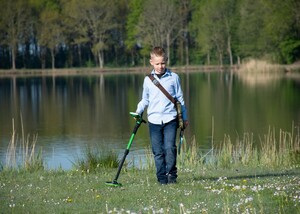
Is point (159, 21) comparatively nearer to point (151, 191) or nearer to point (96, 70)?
point (96, 70)

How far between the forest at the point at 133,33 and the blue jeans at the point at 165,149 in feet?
183

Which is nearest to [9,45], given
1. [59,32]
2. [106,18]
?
[59,32]

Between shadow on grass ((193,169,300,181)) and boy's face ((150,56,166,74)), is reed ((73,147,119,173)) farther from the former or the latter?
boy's face ((150,56,166,74))

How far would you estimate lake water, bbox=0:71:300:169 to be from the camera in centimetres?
1933

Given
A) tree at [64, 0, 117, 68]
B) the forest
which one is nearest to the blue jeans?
the forest

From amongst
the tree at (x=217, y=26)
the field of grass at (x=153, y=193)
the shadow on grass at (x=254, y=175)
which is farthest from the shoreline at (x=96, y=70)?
the field of grass at (x=153, y=193)

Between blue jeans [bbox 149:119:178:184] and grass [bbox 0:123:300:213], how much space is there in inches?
7.2

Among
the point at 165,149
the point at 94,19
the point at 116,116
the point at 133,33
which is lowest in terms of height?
the point at 116,116

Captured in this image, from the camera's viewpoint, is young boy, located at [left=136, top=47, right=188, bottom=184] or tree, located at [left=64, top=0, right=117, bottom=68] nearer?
young boy, located at [left=136, top=47, right=188, bottom=184]

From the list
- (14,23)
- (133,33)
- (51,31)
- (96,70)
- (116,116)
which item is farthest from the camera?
(133,33)

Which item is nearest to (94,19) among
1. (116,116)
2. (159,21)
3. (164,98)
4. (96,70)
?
(96,70)

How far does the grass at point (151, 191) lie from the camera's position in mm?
7090

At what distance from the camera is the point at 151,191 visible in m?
8.09

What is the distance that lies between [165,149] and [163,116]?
47cm
